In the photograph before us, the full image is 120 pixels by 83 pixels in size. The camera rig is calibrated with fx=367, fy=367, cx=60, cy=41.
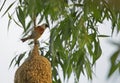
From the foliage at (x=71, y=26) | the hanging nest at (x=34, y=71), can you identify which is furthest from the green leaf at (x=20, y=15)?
the hanging nest at (x=34, y=71)

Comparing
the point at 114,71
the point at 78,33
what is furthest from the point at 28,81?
the point at 114,71

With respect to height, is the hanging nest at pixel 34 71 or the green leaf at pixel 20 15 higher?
the green leaf at pixel 20 15

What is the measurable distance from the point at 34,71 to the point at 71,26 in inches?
11.7

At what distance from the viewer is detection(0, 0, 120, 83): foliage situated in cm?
132

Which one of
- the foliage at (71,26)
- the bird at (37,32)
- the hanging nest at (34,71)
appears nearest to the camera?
the foliage at (71,26)

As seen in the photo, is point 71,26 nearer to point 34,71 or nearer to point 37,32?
point 37,32

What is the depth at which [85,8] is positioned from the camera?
1.26 m

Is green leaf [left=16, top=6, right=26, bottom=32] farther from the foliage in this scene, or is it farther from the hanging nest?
the hanging nest

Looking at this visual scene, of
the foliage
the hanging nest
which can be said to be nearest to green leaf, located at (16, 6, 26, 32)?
the foliage

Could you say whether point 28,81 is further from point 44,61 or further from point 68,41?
point 68,41

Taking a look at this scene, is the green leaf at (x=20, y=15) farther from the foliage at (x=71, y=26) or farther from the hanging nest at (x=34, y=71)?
the hanging nest at (x=34, y=71)

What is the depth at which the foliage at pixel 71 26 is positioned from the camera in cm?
132

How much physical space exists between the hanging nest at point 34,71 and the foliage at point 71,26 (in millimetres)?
74

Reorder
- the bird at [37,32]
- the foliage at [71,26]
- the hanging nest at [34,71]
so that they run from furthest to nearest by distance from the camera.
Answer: the hanging nest at [34,71]
the bird at [37,32]
the foliage at [71,26]
